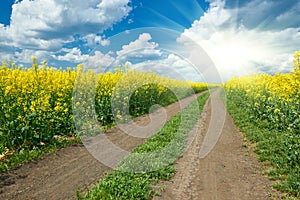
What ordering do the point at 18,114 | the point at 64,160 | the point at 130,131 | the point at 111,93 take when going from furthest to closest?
the point at 111,93, the point at 130,131, the point at 18,114, the point at 64,160

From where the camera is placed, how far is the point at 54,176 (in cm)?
607

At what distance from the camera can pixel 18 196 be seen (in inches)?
203

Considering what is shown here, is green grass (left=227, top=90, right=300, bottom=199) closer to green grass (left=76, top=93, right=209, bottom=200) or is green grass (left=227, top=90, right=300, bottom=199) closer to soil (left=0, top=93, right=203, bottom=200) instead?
green grass (left=76, top=93, right=209, bottom=200)

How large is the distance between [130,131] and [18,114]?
4.52 metres

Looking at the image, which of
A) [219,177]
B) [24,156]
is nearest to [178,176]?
[219,177]

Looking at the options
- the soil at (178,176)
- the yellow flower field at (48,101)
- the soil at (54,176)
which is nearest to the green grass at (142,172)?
the soil at (178,176)

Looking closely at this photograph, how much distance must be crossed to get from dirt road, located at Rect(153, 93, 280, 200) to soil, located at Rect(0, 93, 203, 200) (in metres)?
1.86

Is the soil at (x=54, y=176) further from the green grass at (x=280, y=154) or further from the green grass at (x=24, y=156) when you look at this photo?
the green grass at (x=280, y=154)

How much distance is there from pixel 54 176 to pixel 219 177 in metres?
3.97

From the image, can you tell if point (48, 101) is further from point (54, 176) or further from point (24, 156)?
point (54, 176)

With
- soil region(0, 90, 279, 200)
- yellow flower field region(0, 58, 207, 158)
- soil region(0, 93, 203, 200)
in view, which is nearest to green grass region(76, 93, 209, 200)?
soil region(0, 90, 279, 200)

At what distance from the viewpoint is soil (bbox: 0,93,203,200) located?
17.2ft

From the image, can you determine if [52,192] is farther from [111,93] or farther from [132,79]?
[132,79]

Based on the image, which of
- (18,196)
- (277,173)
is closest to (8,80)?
(18,196)
